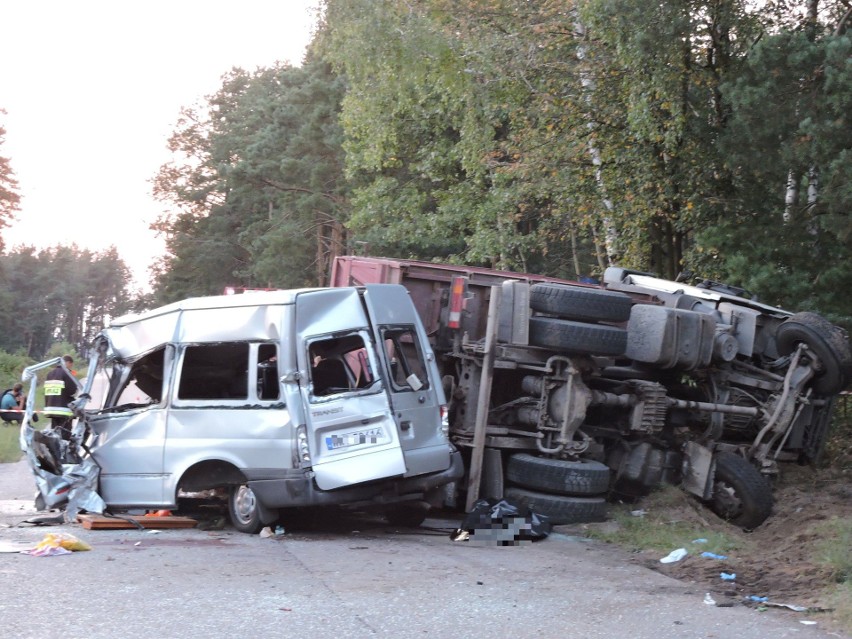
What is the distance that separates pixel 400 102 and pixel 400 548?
18.0 metres

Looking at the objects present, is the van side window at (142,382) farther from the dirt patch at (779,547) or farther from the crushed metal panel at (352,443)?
the dirt patch at (779,547)

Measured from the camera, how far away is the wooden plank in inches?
379

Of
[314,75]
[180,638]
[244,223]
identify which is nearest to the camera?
[180,638]

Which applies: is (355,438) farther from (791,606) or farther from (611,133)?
(611,133)

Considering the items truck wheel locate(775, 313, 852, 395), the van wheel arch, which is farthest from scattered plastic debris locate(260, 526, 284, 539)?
truck wheel locate(775, 313, 852, 395)

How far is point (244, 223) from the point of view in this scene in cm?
5484

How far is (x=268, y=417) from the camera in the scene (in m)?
9.12

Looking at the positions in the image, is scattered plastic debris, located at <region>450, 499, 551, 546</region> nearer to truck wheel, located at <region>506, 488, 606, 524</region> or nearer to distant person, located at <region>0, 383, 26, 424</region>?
truck wheel, located at <region>506, 488, 606, 524</region>

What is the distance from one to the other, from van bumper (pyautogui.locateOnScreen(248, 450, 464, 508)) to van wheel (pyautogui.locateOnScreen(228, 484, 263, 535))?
0.60ft

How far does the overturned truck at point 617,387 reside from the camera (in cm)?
990

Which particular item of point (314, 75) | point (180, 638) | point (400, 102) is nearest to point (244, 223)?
point (314, 75)

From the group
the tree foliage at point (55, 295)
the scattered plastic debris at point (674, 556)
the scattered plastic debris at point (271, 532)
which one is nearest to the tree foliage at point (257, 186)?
the scattered plastic debris at point (271, 532)

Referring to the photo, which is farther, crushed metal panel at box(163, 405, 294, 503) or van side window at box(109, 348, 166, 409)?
van side window at box(109, 348, 166, 409)

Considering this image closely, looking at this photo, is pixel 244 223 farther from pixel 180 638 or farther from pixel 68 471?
pixel 180 638
